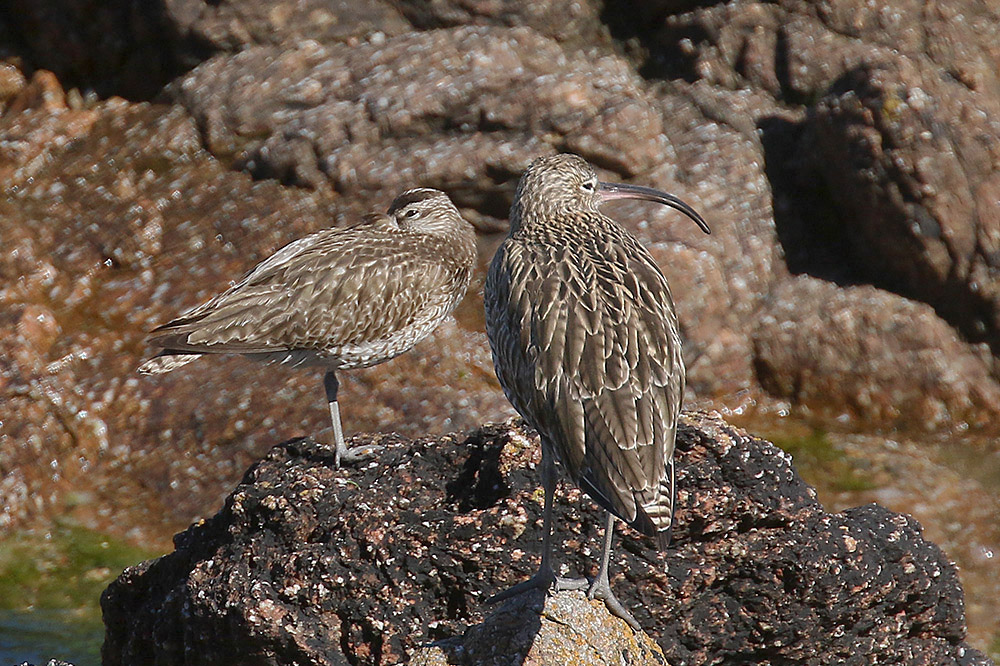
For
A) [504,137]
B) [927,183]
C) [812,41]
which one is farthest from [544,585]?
[812,41]

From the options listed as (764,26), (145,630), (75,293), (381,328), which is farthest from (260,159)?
(145,630)

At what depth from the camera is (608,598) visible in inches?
180

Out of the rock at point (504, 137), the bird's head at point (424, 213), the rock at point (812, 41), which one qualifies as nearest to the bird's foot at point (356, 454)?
the bird's head at point (424, 213)

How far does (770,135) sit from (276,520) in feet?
22.6

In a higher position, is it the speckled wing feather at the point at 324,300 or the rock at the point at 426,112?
the speckled wing feather at the point at 324,300

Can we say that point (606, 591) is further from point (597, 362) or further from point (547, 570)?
point (597, 362)

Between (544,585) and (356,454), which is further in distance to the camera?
(356,454)

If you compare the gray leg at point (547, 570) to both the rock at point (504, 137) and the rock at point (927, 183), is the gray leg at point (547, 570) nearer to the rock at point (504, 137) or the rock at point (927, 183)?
the rock at point (504, 137)

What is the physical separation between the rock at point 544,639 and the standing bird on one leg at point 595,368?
13 centimetres

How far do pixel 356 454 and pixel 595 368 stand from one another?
5.27 ft

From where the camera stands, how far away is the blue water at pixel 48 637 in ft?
23.3

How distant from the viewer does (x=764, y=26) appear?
10.8 metres

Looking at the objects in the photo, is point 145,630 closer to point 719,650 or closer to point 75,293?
point 719,650

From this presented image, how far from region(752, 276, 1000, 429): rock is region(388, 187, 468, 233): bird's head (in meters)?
3.24
